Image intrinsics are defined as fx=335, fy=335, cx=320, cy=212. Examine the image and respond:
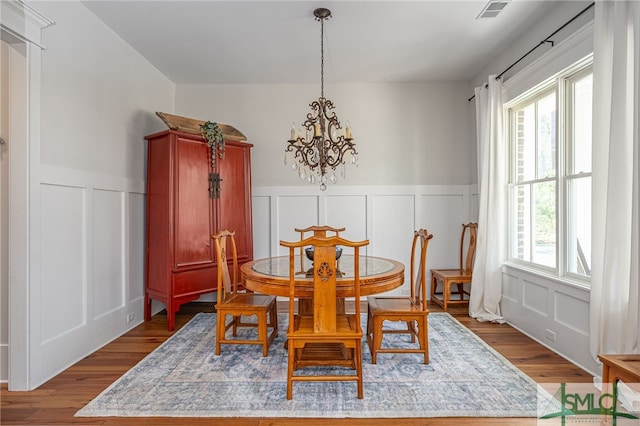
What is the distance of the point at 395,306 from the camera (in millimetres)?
2543

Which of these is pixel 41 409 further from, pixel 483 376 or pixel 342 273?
pixel 483 376

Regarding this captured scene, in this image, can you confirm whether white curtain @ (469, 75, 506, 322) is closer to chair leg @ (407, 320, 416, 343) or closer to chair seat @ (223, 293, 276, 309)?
chair leg @ (407, 320, 416, 343)

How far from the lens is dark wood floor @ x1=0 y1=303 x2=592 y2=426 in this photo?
72.4 inches

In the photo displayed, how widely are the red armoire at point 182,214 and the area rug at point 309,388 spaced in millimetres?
780

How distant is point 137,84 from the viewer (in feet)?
11.7

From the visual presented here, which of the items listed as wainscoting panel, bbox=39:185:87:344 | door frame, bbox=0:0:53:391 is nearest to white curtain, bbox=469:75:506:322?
wainscoting panel, bbox=39:185:87:344

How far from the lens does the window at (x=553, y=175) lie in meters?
2.58

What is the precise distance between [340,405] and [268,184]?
9.87 feet

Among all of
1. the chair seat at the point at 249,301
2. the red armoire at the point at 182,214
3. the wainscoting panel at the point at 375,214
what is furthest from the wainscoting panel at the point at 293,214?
the chair seat at the point at 249,301

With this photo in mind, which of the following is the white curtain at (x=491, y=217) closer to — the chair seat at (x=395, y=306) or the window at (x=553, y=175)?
the window at (x=553, y=175)

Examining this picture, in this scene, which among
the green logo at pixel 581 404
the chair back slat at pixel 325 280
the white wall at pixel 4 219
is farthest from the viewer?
the white wall at pixel 4 219

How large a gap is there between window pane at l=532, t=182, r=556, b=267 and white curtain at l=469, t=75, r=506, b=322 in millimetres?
336

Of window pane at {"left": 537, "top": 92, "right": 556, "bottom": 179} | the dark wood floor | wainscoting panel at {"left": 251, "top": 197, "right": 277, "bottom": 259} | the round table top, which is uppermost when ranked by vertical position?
window pane at {"left": 537, "top": 92, "right": 556, "bottom": 179}

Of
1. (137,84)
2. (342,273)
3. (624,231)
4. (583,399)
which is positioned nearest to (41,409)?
(342,273)
